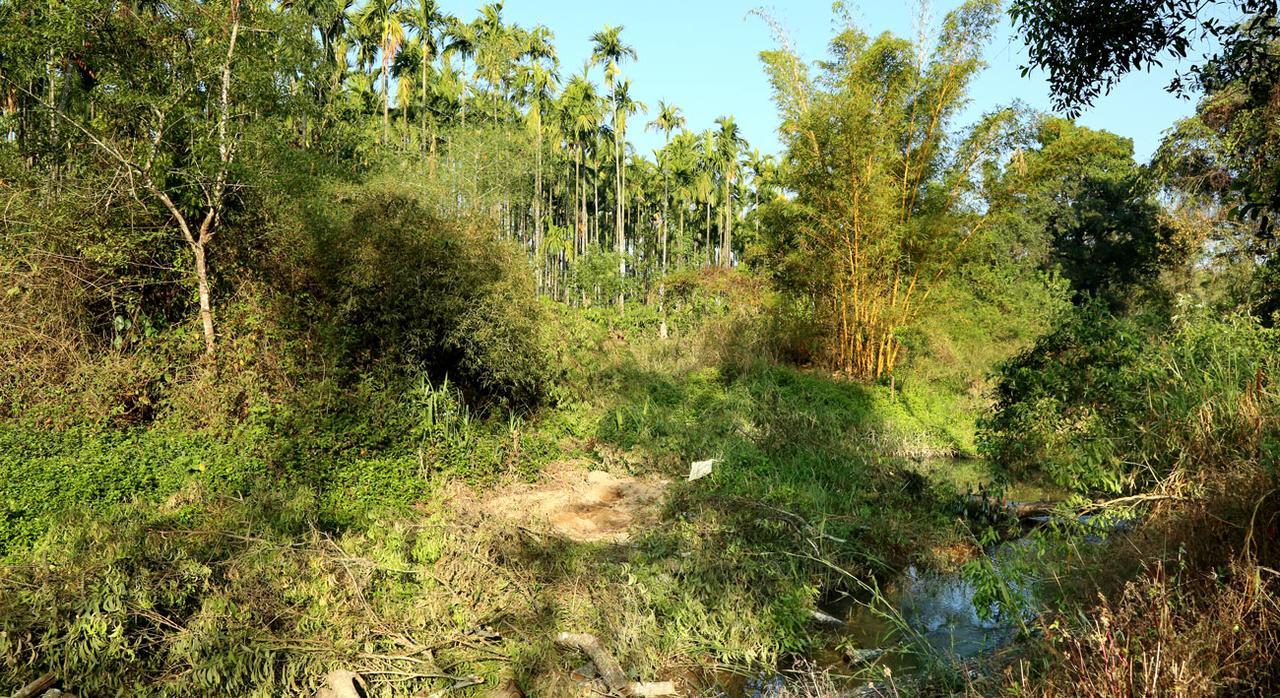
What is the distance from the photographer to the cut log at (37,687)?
3549 mm

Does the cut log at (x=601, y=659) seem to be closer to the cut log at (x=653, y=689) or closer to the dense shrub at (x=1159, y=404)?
the cut log at (x=653, y=689)

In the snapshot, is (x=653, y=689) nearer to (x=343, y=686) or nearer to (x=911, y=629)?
(x=911, y=629)

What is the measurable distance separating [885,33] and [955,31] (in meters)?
1.13

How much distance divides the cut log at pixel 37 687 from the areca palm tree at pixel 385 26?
1918 centimetres

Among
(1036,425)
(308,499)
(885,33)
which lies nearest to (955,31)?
(885,33)

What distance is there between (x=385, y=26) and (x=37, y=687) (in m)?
21.3

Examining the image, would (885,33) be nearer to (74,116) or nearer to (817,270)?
(817,270)

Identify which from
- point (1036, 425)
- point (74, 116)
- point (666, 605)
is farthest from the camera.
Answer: point (74, 116)

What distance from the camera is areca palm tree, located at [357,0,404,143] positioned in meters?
21.2

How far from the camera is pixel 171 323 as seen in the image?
27.2ft

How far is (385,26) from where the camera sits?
2125 centimetres

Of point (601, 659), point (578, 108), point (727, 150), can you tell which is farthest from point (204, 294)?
point (727, 150)

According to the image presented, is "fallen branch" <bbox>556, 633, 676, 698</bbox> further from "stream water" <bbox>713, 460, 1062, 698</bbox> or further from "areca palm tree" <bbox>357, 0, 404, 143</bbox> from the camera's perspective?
"areca palm tree" <bbox>357, 0, 404, 143</bbox>

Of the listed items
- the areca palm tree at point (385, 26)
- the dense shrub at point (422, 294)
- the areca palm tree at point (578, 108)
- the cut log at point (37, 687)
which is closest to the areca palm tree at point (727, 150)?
the areca palm tree at point (578, 108)
